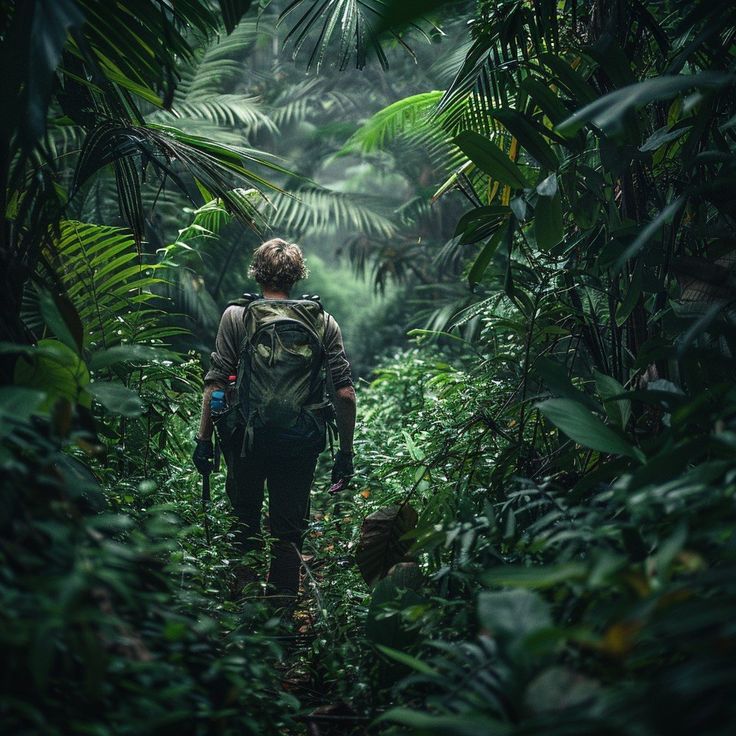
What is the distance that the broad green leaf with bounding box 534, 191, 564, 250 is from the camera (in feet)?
9.07

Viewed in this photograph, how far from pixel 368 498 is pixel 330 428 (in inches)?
24.8

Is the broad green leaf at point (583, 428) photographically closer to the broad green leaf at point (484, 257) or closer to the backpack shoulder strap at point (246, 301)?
the broad green leaf at point (484, 257)

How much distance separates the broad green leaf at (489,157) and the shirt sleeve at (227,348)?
148cm

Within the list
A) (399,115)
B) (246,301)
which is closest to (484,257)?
(246,301)

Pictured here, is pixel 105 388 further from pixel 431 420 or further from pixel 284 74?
pixel 284 74

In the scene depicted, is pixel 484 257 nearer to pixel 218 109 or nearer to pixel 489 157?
pixel 489 157

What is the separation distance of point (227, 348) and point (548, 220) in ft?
5.55

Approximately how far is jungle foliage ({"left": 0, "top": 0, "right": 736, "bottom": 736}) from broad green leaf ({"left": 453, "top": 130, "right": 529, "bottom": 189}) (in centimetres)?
1

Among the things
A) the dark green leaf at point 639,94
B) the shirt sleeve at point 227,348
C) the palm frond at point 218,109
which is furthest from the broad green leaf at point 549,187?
the palm frond at point 218,109

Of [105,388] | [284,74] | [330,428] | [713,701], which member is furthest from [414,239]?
[713,701]

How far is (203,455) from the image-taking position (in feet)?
12.2

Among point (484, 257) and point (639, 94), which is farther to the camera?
point (484, 257)

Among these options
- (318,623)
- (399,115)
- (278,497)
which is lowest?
(318,623)

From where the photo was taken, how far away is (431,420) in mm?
4484
